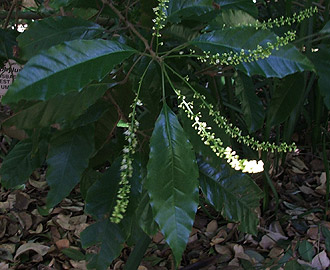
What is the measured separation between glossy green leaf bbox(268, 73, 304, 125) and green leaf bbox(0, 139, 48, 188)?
1.76 feet

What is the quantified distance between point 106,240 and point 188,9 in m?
0.45

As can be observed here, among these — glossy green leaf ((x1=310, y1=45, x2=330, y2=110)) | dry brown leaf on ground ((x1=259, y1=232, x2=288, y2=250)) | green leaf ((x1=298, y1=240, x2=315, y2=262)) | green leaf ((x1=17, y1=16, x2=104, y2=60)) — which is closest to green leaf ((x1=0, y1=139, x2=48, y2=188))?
green leaf ((x1=17, y1=16, x2=104, y2=60))

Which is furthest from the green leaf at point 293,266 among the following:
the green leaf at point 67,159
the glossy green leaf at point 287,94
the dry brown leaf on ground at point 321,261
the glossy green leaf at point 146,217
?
the green leaf at point 67,159

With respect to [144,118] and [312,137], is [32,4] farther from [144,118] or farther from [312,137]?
[312,137]

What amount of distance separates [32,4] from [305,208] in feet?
A: 4.03

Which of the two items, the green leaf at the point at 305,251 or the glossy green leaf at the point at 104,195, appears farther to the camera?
the green leaf at the point at 305,251

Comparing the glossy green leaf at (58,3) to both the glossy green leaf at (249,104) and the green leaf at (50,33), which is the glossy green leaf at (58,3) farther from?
the glossy green leaf at (249,104)

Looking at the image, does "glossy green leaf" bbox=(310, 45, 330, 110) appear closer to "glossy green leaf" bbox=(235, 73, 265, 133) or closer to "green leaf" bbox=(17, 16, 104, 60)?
"glossy green leaf" bbox=(235, 73, 265, 133)

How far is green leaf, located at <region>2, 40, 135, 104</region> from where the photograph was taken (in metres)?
0.53

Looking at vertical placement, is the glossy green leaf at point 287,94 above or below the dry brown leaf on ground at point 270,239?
above

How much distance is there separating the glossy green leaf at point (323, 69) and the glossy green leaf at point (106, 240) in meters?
0.48

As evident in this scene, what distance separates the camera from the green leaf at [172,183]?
616 mm

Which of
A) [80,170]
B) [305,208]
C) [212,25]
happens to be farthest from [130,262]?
[305,208]

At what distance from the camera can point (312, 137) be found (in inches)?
71.8
